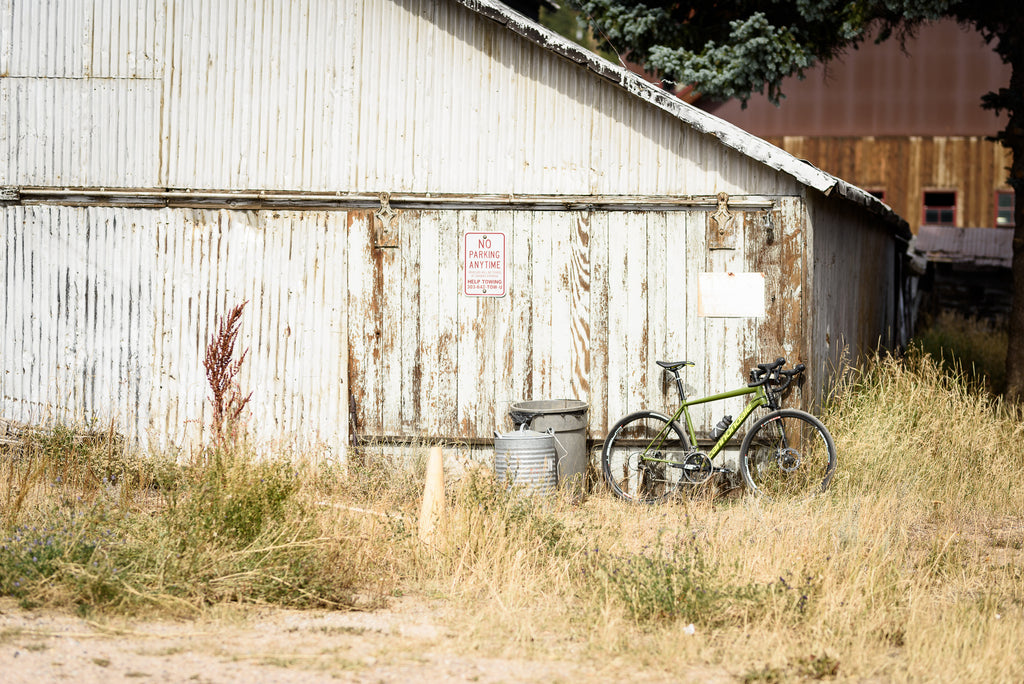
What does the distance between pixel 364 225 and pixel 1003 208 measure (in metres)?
19.3

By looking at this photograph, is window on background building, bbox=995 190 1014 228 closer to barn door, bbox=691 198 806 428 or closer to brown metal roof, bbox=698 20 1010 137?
brown metal roof, bbox=698 20 1010 137

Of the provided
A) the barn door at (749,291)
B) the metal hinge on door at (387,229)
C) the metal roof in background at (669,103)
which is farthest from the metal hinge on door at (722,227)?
the metal hinge on door at (387,229)

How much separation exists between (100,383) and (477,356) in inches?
130

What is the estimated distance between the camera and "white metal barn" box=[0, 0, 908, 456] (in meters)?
8.64

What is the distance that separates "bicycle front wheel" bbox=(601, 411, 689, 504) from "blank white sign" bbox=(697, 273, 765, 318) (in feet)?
3.45

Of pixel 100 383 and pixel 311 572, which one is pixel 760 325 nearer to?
pixel 311 572

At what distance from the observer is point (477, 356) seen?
8.80 metres

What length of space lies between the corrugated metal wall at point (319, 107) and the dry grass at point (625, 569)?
2.62 meters

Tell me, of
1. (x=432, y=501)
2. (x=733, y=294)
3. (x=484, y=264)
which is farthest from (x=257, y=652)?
(x=733, y=294)

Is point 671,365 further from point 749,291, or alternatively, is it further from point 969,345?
point 969,345

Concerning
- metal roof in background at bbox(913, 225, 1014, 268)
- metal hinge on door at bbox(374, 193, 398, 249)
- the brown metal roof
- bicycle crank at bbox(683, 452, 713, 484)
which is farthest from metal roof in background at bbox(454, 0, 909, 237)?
the brown metal roof

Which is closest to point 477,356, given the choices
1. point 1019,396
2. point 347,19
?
point 347,19

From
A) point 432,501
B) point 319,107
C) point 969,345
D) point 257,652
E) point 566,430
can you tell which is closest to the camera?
point 257,652

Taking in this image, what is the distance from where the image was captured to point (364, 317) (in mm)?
8867
